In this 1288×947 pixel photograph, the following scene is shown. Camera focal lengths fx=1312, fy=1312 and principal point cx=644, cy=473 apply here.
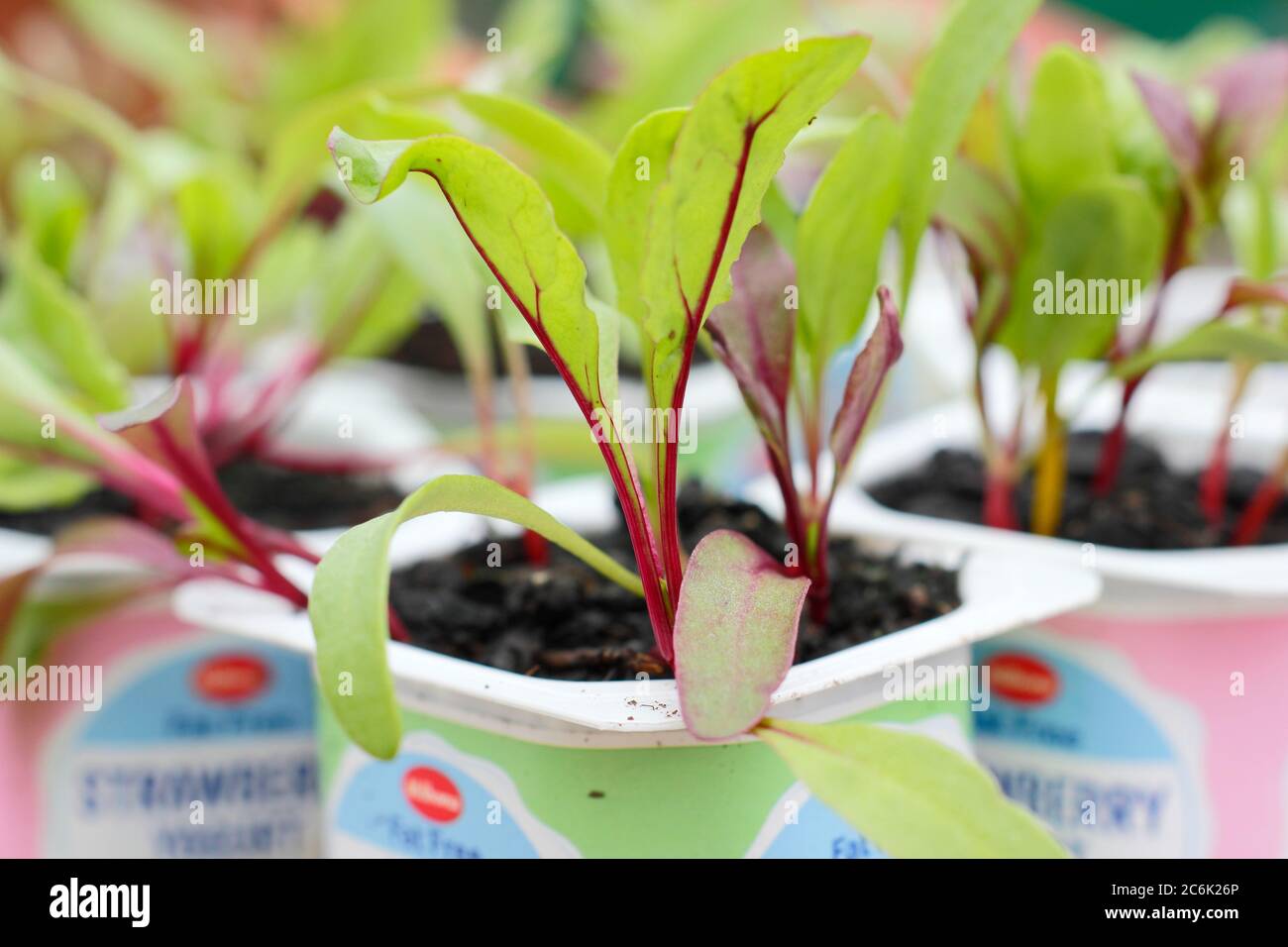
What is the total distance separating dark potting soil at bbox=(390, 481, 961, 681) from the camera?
48 centimetres

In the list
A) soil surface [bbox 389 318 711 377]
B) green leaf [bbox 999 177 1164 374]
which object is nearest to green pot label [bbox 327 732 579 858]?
green leaf [bbox 999 177 1164 374]

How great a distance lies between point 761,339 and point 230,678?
332 mm

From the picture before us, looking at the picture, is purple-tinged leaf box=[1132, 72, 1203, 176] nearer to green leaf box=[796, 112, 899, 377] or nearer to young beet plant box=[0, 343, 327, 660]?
green leaf box=[796, 112, 899, 377]

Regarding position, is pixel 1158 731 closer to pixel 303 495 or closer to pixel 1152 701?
pixel 1152 701

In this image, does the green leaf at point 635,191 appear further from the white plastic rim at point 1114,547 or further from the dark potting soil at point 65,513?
the dark potting soil at point 65,513

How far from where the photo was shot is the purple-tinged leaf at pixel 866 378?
44cm

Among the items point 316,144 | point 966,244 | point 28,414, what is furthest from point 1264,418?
point 28,414

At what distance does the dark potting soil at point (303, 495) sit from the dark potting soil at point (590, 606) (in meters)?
0.17

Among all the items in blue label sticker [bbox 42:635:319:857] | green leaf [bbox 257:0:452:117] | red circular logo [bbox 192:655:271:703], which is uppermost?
green leaf [bbox 257:0:452:117]

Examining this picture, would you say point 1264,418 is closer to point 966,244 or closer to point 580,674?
point 966,244

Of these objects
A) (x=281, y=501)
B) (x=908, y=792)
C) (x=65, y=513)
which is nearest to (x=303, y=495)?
(x=281, y=501)

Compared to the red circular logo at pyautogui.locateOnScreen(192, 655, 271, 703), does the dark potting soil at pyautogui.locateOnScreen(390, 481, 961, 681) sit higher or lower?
higher

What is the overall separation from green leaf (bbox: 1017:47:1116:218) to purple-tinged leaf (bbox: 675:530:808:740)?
0.24 metres

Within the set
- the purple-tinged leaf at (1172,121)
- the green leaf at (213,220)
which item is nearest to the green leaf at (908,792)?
the purple-tinged leaf at (1172,121)
